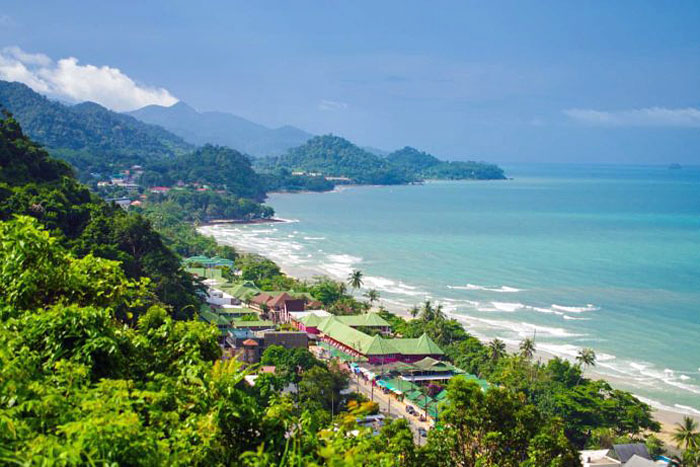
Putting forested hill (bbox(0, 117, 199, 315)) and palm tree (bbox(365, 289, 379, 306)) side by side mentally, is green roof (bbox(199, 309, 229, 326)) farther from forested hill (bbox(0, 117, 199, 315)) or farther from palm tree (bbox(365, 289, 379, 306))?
palm tree (bbox(365, 289, 379, 306))

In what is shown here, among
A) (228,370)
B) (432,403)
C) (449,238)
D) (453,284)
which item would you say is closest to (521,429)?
(228,370)

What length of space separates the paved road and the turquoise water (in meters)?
7.51

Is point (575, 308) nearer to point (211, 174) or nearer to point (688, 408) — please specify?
point (688, 408)

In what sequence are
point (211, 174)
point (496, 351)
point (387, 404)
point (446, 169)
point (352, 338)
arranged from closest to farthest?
1. point (387, 404)
2. point (496, 351)
3. point (352, 338)
4. point (211, 174)
5. point (446, 169)

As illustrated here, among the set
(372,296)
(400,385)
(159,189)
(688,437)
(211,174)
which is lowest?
(400,385)

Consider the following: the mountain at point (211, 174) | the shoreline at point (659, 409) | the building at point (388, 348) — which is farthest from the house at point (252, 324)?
the mountain at point (211, 174)

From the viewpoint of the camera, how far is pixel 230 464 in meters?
3.48

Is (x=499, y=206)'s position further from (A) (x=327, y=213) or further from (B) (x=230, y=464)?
(B) (x=230, y=464)

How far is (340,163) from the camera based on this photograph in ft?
511

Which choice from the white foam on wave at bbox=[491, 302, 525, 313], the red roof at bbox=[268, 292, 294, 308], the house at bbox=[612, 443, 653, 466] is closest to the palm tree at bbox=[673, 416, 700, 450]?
the house at bbox=[612, 443, 653, 466]

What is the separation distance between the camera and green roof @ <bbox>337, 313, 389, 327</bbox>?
1051 inches

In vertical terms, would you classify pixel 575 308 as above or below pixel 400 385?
above

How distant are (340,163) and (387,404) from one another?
13806 cm

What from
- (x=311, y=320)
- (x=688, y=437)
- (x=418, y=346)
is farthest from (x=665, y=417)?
(x=311, y=320)
